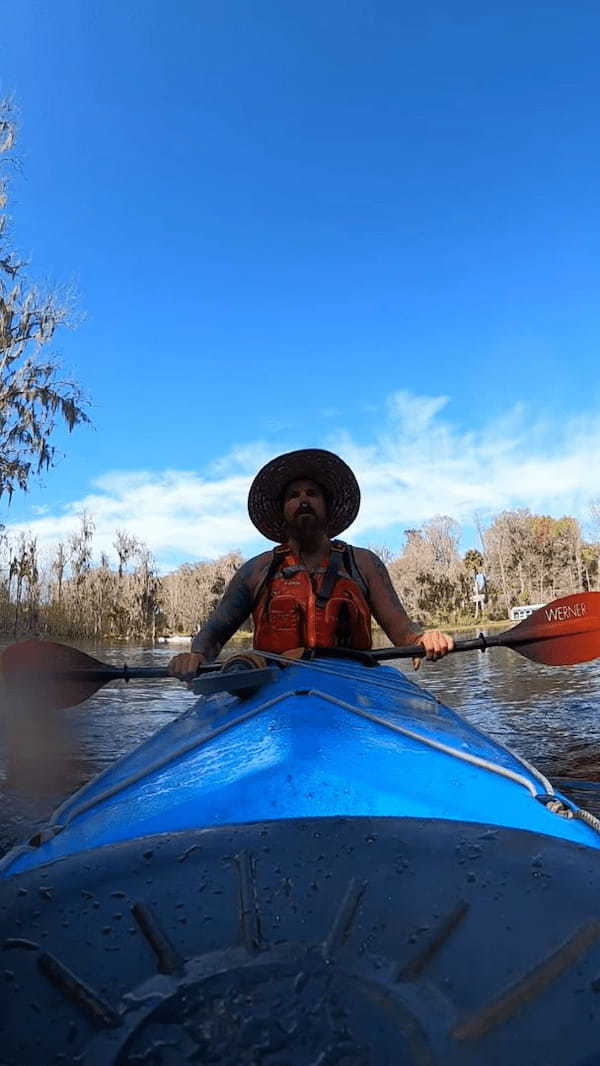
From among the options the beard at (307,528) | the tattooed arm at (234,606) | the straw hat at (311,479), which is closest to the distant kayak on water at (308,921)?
the tattooed arm at (234,606)

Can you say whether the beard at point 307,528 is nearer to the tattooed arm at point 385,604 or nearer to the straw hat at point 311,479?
the tattooed arm at point 385,604

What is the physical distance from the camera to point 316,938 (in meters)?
0.82

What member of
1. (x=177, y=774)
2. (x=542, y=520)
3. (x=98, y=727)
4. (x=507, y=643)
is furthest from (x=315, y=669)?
(x=542, y=520)

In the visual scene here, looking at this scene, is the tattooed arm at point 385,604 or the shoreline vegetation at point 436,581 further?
the shoreline vegetation at point 436,581

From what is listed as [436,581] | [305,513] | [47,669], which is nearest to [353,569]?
[305,513]

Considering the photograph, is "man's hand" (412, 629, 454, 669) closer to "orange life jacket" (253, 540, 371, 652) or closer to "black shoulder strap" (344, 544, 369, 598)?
"orange life jacket" (253, 540, 371, 652)

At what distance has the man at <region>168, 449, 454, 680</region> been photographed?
129 inches

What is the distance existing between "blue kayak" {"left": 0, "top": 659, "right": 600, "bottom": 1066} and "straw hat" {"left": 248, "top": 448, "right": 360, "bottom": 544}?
2910mm

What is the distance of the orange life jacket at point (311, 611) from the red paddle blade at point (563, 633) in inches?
61.1

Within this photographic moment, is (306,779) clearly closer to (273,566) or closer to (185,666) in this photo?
(185,666)

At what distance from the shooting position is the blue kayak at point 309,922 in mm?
688

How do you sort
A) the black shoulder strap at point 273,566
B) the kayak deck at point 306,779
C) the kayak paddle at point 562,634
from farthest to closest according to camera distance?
the kayak paddle at point 562,634 < the black shoulder strap at point 273,566 < the kayak deck at point 306,779

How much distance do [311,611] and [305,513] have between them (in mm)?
787

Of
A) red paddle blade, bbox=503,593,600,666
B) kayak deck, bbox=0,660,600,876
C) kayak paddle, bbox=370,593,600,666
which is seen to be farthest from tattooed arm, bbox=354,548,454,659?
kayak deck, bbox=0,660,600,876
